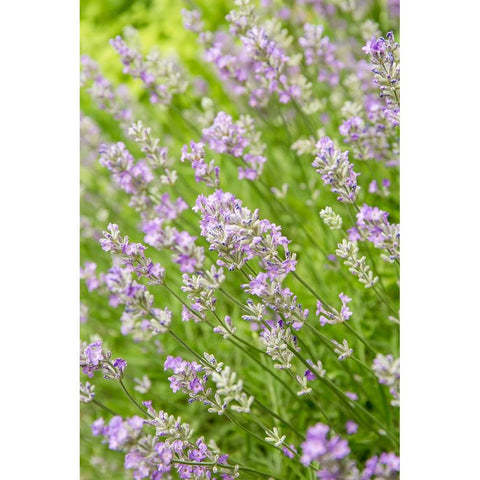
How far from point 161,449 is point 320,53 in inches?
40.4

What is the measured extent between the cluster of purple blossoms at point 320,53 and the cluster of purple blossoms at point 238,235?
63cm

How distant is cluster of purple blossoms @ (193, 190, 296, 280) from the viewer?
3.21ft

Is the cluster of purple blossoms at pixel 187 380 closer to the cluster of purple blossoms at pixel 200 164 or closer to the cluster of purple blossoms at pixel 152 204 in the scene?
the cluster of purple blossoms at pixel 152 204

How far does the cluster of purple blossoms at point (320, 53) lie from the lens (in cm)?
147

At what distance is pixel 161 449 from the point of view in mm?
992

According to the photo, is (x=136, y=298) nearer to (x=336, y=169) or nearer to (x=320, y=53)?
(x=336, y=169)

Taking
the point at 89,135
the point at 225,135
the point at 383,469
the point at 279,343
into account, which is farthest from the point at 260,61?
the point at 383,469

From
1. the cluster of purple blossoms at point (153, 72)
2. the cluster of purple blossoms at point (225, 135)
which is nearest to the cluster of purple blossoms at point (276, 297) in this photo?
the cluster of purple blossoms at point (225, 135)

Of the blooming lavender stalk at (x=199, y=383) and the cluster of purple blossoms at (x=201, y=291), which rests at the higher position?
the cluster of purple blossoms at (x=201, y=291)

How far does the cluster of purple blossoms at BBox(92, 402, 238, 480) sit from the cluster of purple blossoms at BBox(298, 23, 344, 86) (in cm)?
96
